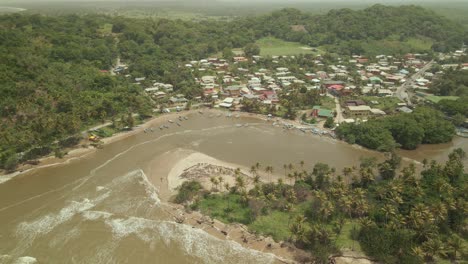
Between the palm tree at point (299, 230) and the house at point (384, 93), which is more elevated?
the house at point (384, 93)

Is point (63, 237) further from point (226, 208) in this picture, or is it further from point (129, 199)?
point (226, 208)

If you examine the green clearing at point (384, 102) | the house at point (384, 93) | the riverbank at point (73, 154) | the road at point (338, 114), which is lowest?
the riverbank at point (73, 154)

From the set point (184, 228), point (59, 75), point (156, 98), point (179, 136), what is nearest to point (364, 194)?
point (184, 228)

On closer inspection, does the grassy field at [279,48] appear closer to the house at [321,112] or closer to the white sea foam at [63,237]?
the house at [321,112]

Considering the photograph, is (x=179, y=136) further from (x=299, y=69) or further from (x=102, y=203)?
(x=299, y=69)

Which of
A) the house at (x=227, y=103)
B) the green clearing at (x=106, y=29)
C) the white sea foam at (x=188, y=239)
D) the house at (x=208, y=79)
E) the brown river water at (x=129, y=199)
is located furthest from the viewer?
the green clearing at (x=106, y=29)

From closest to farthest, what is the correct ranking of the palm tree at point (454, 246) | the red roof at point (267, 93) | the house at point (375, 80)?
the palm tree at point (454, 246) → the red roof at point (267, 93) → the house at point (375, 80)

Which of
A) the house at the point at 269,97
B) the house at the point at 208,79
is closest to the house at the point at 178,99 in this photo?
the house at the point at 208,79
